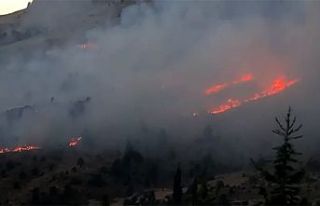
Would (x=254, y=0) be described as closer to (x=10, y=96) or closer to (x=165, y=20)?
(x=165, y=20)

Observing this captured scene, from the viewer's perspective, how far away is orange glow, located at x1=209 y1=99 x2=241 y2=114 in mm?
94188

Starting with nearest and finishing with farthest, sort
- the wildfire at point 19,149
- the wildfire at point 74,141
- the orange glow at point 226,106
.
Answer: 1. the wildfire at point 19,149
2. the wildfire at point 74,141
3. the orange glow at point 226,106

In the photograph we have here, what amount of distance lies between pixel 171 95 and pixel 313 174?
41065mm

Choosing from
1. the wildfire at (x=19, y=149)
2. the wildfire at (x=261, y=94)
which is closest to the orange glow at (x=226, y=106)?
the wildfire at (x=261, y=94)

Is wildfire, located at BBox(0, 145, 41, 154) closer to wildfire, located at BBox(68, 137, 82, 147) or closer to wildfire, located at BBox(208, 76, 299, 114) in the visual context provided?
wildfire, located at BBox(68, 137, 82, 147)

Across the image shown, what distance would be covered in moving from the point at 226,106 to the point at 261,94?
7508 mm

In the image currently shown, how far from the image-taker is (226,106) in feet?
314

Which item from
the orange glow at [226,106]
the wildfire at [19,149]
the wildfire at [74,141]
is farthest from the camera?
the orange glow at [226,106]

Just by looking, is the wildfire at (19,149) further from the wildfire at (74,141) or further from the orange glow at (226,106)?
the orange glow at (226,106)

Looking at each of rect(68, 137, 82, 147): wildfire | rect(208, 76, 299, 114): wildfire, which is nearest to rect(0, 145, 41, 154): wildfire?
rect(68, 137, 82, 147): wildfire

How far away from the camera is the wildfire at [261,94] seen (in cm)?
9494

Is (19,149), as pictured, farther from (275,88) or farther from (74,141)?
(275,88)

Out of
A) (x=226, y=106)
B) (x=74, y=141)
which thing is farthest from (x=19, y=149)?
(x=226, y=106)

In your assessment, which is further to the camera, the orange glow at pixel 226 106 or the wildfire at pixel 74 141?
the orange glow at pixel 226 106
